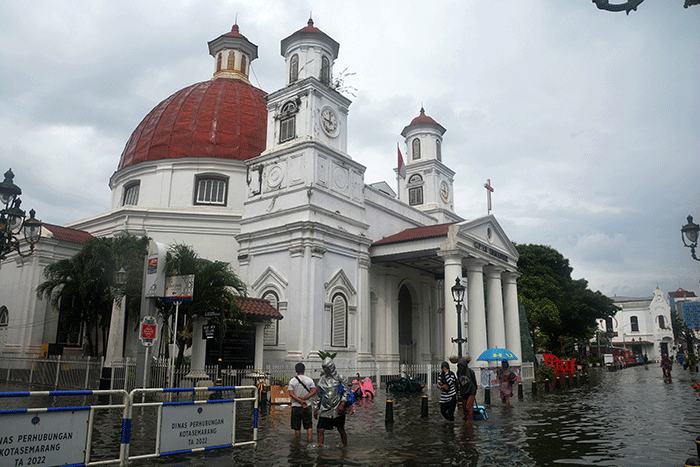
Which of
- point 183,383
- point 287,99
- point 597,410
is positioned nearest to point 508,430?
point 597,410

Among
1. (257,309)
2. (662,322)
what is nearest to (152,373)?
(257,309)

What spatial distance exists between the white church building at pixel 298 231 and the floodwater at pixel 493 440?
31.6 ft

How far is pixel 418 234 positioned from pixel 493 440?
17.9 meters

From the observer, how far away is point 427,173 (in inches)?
1492

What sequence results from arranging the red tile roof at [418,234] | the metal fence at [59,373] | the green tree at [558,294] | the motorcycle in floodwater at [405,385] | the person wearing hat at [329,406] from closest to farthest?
the person wearing hat at [329,406] → the metal fence at [59,373] → the motorcycle in floodwater at [405,385] → the red tile roof at [418,234] → the green tree at [558,294]

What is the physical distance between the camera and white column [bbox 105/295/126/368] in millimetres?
21025

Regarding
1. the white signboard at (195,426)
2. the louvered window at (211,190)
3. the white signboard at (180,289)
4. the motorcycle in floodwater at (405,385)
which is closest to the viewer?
the white signboard at (195,426)

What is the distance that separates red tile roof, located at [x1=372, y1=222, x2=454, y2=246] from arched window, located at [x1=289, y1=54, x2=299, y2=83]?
9.98 meters

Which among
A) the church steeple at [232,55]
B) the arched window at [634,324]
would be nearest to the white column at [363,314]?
the church steeple at [232,55]

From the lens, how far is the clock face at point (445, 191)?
126 feet

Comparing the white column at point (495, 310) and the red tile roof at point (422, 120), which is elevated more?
the red tile roof at point (422, 120)

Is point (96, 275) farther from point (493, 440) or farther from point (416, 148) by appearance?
point (416, 148)

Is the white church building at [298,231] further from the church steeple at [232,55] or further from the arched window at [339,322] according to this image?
the church steeple at [232,55]

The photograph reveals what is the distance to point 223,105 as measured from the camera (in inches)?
1314
